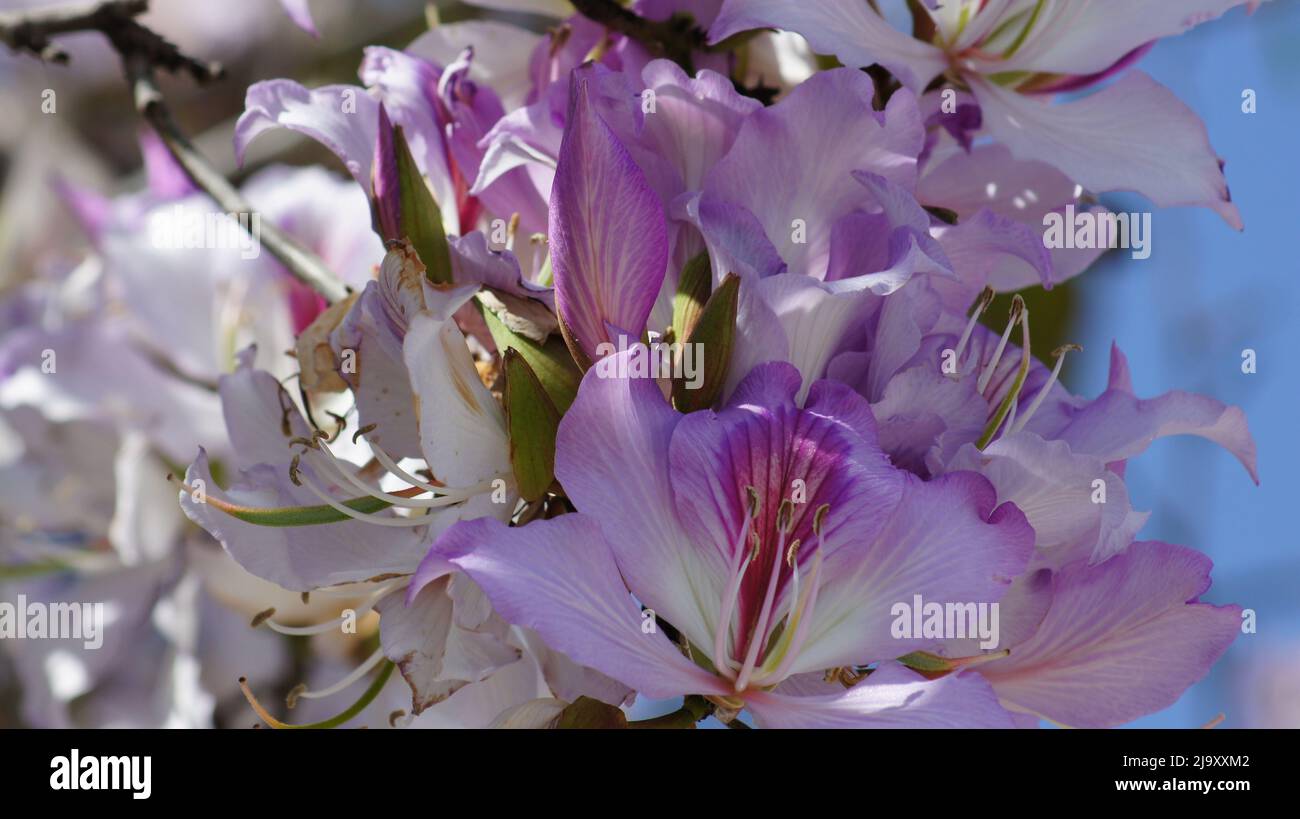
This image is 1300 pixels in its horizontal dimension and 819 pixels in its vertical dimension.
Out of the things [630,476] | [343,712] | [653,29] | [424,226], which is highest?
[653,29]

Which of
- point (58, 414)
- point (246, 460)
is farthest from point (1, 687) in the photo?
point (246, 460)

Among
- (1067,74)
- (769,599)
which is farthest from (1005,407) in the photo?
(1067,74)

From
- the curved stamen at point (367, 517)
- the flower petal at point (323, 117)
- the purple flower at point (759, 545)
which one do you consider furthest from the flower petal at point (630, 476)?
the flower petal at point (323, 117)

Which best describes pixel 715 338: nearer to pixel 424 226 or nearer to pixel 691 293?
pixel 691 293

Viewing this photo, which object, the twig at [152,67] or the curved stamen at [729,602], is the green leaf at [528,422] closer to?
the curved stamen at [729,602]

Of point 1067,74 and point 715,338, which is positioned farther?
point 1067,74

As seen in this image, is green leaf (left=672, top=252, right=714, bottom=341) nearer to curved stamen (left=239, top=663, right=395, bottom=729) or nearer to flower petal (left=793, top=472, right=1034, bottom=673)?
flower petal (left=793, top=472, right=1034, bottom=673)

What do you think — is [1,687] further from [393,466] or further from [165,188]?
[393,466]

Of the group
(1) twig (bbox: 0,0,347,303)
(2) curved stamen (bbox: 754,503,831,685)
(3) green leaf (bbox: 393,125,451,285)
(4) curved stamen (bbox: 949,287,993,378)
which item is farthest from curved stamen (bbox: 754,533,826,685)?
(1) twig (bbox: 0,0,347,303)
